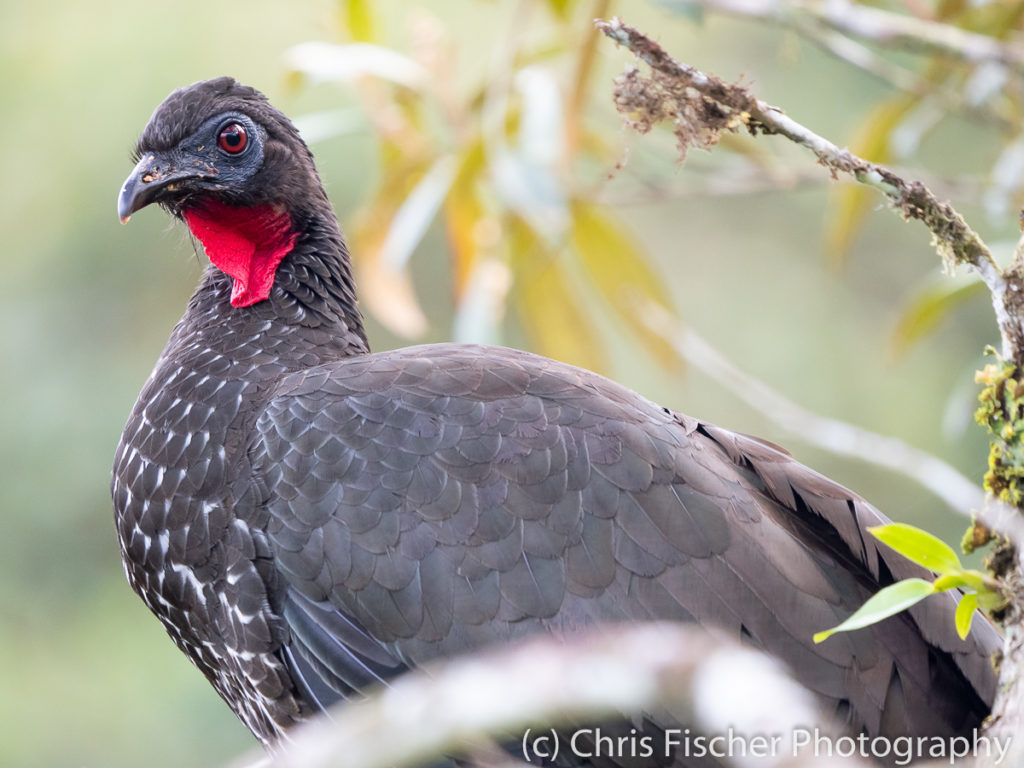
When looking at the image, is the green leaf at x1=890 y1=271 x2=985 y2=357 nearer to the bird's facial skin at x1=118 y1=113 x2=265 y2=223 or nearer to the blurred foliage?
the blurred foliage

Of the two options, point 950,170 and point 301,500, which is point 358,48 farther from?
point 950,170

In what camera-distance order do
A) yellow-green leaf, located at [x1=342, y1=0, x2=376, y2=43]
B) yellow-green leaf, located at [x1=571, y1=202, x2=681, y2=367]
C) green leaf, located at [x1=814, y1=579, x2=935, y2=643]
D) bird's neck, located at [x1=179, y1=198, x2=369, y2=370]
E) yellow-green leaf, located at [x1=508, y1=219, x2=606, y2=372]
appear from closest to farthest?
green leaf, located at [x1=814, y1=579, x2=935, y2=643]
bird's neck, located at [x1=179, y1=198, x2=369, y2=370]
yellow-green leaf, located at [x1=571, y1=202, x2=681, y2=367]
yellow-green leaf, located at [x1=508, y1=219, x2=606, y2=372]
yellow-green leaf, located at [x1=342, y1=0, x2=376, y2=43]

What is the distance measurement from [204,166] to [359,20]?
65.5 inches

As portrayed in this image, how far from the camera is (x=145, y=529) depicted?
2793 mm

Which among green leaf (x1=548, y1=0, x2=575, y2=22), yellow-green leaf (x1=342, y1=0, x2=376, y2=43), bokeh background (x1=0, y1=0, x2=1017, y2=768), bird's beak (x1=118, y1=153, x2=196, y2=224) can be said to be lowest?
bokeh background (x1=0, y1=0, x2=1017, y2=768)

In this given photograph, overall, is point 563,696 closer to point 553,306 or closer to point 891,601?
point 891,601

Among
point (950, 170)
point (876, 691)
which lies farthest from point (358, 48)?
point (950, 170)

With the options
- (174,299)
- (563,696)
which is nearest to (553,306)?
(563,696)

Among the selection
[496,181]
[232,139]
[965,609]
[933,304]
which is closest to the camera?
[965,609]

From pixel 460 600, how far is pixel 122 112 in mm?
6579

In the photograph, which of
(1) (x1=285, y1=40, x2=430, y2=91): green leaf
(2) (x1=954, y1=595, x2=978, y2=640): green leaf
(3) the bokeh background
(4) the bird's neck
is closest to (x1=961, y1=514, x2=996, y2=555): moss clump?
(2) (x1=954, y1=595, x2=978, y2=640): green leaf

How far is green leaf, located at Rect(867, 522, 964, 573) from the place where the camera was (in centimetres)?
168

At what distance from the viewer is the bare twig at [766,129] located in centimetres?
182

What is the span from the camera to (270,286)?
125 inches
